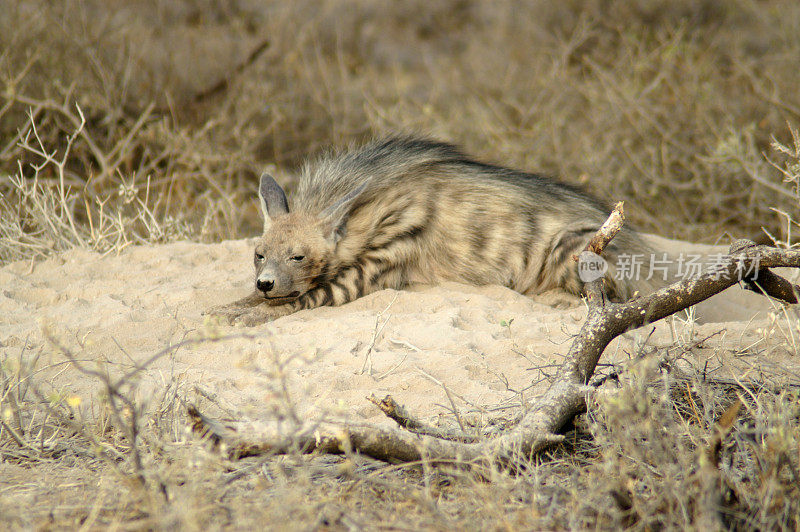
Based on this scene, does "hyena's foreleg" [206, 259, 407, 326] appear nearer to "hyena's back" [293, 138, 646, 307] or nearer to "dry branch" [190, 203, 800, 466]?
"hyena's back" [293, 138, 646, 307]

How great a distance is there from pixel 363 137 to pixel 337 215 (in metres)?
3.40

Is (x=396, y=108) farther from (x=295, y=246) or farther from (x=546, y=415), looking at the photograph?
(x=546, y=415)

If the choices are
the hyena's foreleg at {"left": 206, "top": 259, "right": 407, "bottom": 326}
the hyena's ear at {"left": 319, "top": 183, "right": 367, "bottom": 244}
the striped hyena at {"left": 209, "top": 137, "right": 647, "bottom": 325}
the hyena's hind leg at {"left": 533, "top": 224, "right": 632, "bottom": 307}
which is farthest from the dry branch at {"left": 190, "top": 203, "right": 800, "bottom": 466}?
the hyena's ear at {"left": 319, "top": 183, "right": 367, "bottom": 244}

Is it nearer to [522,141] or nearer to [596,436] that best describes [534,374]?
[596,436]

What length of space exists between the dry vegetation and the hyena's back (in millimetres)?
1198

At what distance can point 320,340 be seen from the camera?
352cm

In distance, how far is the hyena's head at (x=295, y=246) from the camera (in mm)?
4148

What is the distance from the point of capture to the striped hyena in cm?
439

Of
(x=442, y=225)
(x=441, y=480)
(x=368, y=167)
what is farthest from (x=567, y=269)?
(x=441, y=480)

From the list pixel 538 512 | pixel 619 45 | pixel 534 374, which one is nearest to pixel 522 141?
pixel 619 45

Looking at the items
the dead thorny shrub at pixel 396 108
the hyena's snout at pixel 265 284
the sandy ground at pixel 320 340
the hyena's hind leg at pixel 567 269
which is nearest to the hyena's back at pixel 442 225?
the hyena's hind leg at pixel 567 269

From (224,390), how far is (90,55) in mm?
4707

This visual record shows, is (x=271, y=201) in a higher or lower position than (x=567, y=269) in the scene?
higher

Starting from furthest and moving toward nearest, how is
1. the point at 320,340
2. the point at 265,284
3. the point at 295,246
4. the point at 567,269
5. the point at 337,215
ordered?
the point at 567,269 < the point at 337,215 < the point at 295,246 < the point at 265,284 < the point at 320,340
